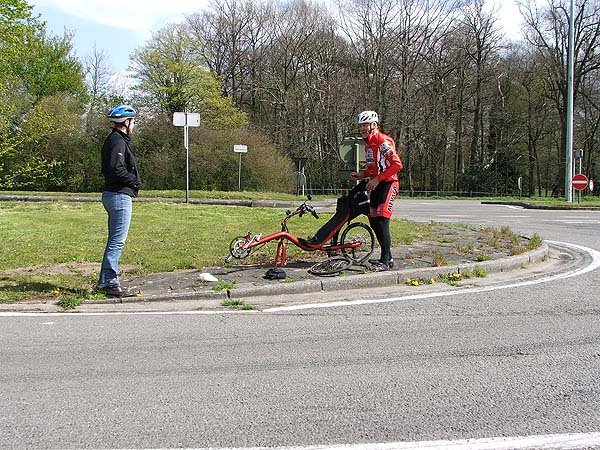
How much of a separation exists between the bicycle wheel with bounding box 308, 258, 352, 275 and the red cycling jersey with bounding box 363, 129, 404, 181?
4.08 ft

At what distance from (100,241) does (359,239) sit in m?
4.81

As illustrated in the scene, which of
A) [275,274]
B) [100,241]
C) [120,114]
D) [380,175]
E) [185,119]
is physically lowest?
[275,274]

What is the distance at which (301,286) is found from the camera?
7.23 metres

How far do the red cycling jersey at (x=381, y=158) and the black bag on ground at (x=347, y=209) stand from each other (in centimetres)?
29

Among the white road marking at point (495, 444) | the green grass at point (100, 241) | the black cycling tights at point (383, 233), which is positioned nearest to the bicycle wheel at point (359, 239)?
the black cycling tights at point (383, 233)

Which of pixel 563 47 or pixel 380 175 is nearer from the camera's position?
pixel 380 175

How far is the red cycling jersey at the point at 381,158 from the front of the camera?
25.9 ft

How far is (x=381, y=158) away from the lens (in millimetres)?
7941

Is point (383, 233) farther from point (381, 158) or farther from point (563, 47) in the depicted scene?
point (563, 47)

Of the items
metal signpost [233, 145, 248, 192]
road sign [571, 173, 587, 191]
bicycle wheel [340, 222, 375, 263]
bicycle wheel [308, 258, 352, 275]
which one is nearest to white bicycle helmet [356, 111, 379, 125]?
bicycle wheel [340, 222, 375, 263]

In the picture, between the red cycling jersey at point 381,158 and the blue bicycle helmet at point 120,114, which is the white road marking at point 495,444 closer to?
the blue bicycle helmet at point 120,114

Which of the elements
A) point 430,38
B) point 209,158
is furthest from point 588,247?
point 430,38

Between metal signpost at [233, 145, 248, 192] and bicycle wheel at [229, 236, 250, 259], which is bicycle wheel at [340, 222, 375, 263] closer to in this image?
→ bicycle wheel at [229, 236, 250, 259]

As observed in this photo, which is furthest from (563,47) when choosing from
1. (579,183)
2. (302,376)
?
(302,376)
